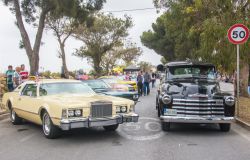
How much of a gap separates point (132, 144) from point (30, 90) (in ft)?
12.3

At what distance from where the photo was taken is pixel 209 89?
9.39m

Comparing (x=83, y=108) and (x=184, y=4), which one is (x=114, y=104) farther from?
(x=184, y=4)

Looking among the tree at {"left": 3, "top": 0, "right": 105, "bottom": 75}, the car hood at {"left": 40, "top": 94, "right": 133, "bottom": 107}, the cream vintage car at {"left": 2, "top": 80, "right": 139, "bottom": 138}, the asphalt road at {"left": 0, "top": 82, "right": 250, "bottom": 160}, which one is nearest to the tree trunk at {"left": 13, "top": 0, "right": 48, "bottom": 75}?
the tree at {"left": 3, "top": 0, "right": 105, "bottom": 75}

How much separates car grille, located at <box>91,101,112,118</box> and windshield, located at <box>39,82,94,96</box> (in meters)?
1.59

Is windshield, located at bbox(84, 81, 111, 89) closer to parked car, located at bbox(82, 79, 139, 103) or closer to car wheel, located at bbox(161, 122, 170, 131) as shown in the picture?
parked car, located at bbox(82, 79, 139, 103)

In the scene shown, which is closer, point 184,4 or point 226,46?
point 226,46

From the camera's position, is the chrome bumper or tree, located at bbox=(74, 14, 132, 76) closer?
the chrome bumper

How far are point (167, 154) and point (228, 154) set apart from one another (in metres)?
1.15

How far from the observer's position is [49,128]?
8.38 metres

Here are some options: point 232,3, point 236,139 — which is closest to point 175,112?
point 236,139

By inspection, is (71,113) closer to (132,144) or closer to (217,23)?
(132,144)

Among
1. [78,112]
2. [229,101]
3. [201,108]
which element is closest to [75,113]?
[78,112]

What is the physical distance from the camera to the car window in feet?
31.3

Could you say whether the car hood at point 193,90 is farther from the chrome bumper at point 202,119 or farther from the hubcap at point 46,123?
the hubcap at point 46,123
